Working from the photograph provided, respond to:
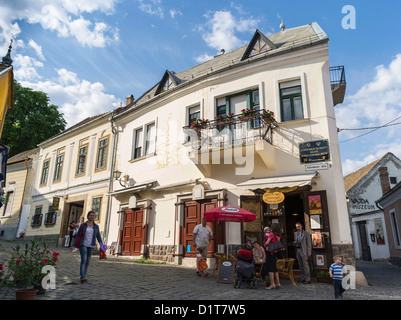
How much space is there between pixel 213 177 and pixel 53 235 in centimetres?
1329

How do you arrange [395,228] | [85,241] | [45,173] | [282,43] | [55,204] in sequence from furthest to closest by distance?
[45,173] < [55,204] < [395,228] < [282,43] < [85,241]

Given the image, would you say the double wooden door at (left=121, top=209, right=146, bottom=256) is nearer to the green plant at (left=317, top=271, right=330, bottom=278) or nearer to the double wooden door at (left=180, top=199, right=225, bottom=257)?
the double wooden door at (left=180, top=199, right=225, bottom=257)

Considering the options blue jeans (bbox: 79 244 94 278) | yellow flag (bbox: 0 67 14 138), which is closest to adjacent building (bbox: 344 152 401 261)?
blue jeans (bbox: 79 244 94 278)

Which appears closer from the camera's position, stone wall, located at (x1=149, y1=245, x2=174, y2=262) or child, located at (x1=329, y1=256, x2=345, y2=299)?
child, located at (x1=329, y1=256, x2=345, y2=299)

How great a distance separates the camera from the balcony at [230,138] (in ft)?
36.2

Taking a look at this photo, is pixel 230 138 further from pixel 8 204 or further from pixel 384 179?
pixel 8 204

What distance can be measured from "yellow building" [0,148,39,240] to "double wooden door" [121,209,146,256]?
470 inches

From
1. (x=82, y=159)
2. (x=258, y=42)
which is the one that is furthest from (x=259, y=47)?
(x=82, y=159)

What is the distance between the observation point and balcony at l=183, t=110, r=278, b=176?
11047mm

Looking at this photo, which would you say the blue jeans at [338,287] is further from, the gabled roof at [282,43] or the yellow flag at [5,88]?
the yellow flag at [5,88]

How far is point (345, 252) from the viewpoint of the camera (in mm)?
9391

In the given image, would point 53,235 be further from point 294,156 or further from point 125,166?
point 294,156

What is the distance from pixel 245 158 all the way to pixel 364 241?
1782 centimetres
